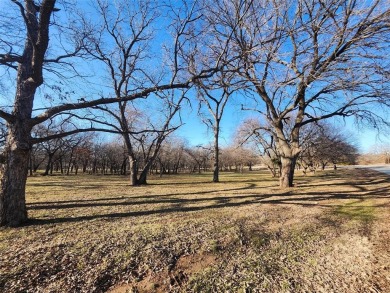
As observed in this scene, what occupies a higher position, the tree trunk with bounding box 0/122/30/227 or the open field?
the tree trunk with bounding box 0/122/30/227

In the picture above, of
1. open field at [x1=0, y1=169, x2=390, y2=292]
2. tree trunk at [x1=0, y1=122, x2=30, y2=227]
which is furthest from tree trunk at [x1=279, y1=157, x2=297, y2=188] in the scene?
tree trunk at [x1=0, y1=122, x2=30, y2=227]

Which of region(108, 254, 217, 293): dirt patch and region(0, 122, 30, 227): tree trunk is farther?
region(0, 122, 30, 227): tree trunk

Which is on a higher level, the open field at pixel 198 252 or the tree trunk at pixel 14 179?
the tree trunk at pixel 14 179

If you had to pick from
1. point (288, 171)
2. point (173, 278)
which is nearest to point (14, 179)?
point (173, 278)

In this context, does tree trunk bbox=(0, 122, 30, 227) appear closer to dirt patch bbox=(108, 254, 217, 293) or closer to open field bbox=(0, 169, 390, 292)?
open field bbox=(0, 169, 390, 292)

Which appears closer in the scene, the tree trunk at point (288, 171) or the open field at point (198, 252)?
the open field at point (198, 252)

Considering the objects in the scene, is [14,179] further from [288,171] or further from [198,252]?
[288,171]

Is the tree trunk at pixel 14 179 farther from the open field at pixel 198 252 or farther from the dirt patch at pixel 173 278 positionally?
the dirt patch at pixel 173 278

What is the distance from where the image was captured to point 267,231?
469 cm

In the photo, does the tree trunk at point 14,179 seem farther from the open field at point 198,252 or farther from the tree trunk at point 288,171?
the tree trunk at point 288,171

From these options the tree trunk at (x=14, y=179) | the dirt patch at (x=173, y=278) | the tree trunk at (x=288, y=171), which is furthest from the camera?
the tree trunk at (x=288, y=171)

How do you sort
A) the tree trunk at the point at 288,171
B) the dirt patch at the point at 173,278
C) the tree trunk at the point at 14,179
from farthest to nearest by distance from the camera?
the tree trunk at the point at 288,171 → the tree trunk at the point at 14,179 → the dirt patch at the point at 173,278

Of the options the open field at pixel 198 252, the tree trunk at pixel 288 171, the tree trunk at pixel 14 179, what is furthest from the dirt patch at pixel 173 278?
the tree trunk at pixel 288 171

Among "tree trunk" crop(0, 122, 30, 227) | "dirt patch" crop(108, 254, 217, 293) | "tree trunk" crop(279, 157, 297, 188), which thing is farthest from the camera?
"tree trunk" crop(279, 157, 297, 188)
